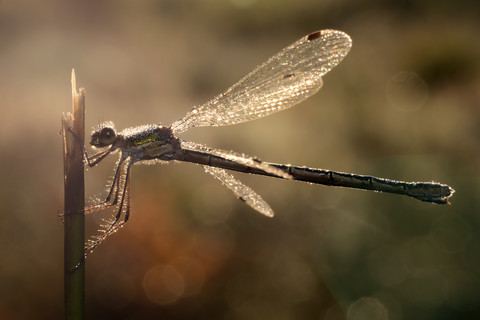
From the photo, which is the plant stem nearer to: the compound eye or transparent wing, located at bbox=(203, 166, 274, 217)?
the compound eye

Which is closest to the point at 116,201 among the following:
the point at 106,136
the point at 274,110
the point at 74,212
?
the point at 106,136

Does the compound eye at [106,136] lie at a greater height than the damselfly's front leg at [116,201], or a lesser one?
greater

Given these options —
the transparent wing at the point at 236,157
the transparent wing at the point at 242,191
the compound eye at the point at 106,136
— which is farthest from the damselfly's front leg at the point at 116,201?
the transparent wing at the point at 242,191

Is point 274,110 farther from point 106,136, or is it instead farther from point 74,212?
point 74,212

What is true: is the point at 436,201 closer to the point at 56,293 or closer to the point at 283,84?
the point at 283,84

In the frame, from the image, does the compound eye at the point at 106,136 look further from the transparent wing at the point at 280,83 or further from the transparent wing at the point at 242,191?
the transparent wing at the point at 242,191

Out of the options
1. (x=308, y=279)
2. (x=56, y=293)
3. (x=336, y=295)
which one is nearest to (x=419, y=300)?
(x=336, y=295)

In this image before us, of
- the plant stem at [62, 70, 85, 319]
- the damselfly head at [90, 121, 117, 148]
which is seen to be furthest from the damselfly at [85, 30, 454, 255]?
the plant stem at [62, 70, 85, 319]
